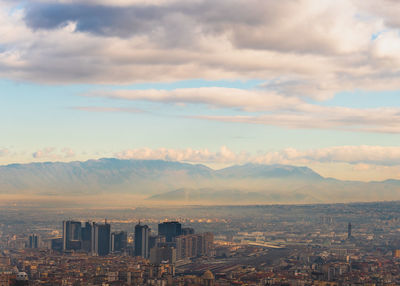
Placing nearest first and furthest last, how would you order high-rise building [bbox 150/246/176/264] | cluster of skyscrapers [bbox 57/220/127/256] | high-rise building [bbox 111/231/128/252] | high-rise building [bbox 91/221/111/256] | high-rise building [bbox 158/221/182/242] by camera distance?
high-rise building [bbox 150/246/176/264], high-rise building [bbox 91/221/111/256], cluster of skyscrapers [bbox 57/220/127/256], high-rise building [bbox 111/231/128/252], high-rise building [bbox 158/221/182/242]

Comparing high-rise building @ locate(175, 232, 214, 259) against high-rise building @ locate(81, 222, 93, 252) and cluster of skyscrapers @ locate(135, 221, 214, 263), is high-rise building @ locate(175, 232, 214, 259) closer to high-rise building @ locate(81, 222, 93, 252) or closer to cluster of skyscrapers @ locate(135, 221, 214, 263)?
cluster of skyscrapers @ locate(135, 221, 214, 263)

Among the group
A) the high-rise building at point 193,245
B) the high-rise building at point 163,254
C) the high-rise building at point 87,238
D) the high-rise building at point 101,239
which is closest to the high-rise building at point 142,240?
the high-rise building at point 193,245

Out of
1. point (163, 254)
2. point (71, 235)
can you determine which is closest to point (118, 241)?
point (71, 235)

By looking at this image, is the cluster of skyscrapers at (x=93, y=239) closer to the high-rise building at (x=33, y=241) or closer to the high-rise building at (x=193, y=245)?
the high-rise building at (x=33, y=241)

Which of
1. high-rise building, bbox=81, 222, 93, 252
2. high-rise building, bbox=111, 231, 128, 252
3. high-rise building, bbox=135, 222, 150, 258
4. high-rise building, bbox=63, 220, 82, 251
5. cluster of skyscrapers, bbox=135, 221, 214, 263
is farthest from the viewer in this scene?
high-rise building, bbox=63, 220, 82, 251

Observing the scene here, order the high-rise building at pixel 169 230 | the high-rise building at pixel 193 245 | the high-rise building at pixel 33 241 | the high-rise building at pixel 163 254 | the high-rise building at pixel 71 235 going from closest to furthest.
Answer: the high-rise building at pixel 163 254, the high-rise building at pixel 193 245, the high-rise building at pixel 71 235, the high-rise building at pixel 33 241, the high-rise building at pixel 169 230

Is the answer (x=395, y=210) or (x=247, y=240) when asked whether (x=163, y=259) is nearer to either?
(x=247, y=240)

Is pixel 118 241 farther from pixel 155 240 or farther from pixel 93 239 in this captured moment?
pixel 155 240

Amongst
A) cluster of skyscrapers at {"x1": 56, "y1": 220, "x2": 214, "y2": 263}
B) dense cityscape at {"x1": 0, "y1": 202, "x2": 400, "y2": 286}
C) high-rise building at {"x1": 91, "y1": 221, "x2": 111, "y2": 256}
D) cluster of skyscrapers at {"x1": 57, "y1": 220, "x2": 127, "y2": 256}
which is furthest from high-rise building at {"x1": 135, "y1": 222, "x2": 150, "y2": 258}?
high-rise building at {"x1": 91, "y1": 221, "x2": 111, "y2": 256}
